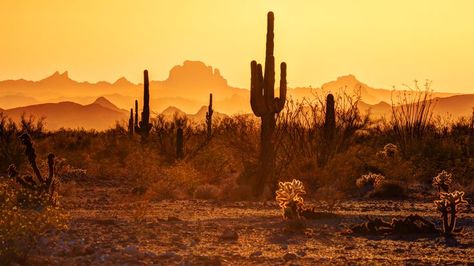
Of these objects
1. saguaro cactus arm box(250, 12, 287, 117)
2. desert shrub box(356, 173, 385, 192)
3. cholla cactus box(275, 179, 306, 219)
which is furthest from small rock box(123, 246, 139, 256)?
desert shrub box(356, 173, 385, 192)

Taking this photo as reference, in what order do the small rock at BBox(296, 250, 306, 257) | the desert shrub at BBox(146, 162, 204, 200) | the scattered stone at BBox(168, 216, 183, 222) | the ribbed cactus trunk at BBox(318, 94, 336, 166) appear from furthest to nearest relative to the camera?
the ribbed cactus trunk at BBox(318, 94, 336, 166), the desert shrub at BBox(146, 162, 204, 200), the scattered stone at BBox(168, 216, 183, 222), the small rock at BBox(296, 250, 306, 257)

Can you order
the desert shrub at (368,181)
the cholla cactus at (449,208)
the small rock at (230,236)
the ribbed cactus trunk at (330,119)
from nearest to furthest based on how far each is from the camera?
the small rock at (230,236) < the cholla cactus at (449,208) < the desert shrub at (368,181) < the ribbed cactus trunk at (330,119)

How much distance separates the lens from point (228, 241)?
35.1 feet

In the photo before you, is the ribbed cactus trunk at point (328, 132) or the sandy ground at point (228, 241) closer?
the sandy ground at point (228, 241)

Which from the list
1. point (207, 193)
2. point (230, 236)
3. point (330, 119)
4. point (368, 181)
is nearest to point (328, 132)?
point (330, 119)

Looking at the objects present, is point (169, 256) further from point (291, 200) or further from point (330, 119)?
point (330, 119)

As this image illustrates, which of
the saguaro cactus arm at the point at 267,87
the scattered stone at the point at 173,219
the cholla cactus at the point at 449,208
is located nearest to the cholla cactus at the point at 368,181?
the saguaro cactus arm at the point at 267,87

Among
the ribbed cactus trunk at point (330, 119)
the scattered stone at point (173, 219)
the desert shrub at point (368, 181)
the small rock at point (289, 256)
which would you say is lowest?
the small rock at point (289, 256)

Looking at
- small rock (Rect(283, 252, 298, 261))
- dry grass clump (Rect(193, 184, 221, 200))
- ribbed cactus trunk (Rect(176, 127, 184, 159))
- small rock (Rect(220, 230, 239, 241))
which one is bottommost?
small rock (Rect(283, 252, 298, 261))

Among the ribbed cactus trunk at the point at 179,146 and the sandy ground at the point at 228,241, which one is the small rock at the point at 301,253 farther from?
the ribbed cactus trunk at the point at 179,146

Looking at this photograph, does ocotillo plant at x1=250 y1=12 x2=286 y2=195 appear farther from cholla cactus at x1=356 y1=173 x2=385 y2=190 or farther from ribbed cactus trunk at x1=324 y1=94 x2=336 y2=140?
ribbed cactus trunk at x1=324 y1=94 x2=336 y2=140

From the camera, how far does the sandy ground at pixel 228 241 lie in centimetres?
928

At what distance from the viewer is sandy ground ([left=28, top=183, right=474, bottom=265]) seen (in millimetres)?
9281

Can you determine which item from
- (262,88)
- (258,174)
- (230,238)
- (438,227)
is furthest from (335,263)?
(262,88)
